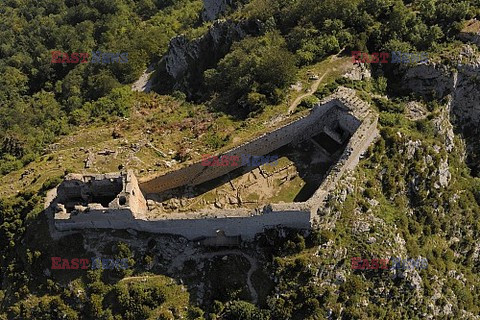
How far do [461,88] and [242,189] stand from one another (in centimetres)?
3282

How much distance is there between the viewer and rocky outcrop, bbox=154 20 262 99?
75312 mm

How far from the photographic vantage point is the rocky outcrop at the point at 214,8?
90875 millimetres


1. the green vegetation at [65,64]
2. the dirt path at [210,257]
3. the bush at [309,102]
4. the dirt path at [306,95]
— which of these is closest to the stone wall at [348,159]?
the bush at [309,102]

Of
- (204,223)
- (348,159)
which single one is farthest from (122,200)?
(348,159)

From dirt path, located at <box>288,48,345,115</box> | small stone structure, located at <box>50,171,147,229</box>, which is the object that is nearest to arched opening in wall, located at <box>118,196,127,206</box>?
small stone structure, located at <box>50,171,147,229</box>

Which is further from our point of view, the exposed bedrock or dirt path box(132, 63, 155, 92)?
dirt path box(132, 63, 155, 92)

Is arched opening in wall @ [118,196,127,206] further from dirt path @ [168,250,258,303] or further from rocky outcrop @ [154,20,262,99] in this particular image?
rocky outcrop @ [154,20,262,99]

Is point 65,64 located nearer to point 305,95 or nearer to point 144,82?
point 144,82

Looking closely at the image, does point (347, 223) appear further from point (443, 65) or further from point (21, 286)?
point (21, 286)

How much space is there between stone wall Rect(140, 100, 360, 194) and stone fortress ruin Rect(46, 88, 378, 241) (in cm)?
11

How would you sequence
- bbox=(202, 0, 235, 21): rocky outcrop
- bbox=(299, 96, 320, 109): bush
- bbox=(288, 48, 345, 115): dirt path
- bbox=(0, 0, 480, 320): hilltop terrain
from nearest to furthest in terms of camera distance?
bbox=(0, 0, 480, 320): hilltop terrain, bbox=(299, 96, 320, 109): bush, bbox=(288, 48, 345, 115): dirt path, bbox=(202, 0, 235, 21): rocky outcrop

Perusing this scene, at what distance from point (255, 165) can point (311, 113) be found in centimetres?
850

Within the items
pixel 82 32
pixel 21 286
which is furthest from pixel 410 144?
pixel 82 32

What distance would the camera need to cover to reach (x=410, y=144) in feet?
167
